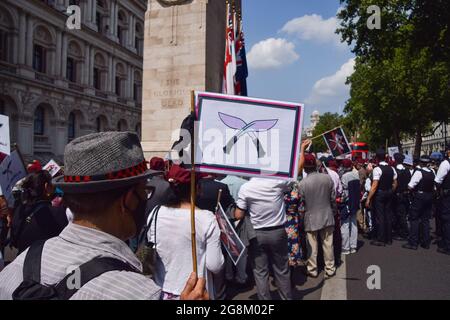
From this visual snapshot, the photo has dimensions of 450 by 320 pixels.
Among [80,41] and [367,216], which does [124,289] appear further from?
[80,41]

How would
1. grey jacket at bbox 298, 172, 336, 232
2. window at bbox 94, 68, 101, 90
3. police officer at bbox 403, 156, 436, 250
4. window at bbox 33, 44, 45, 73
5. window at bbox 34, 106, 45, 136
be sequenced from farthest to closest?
window at bbox 94, 68, 101, 90
window at bbox 33, 44, 45, 73
window at bbox 34, 106, 45, 136
police officer at bbox 403, 156, 436, 250
grey jacket at bbox 298, 172, 336, 232

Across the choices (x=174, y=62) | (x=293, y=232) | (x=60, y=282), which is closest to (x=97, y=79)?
(x=174, y=62)

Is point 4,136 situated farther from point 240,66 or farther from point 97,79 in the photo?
point 97,79

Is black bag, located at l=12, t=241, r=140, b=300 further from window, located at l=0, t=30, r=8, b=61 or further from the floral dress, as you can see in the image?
window, located at l=0, t=30, r=8, b=61

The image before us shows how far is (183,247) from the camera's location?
276 centimetres

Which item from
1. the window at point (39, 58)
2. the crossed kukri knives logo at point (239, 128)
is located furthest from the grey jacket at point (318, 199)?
the window at point (39, 58)

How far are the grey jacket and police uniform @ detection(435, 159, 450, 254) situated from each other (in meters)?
A: 3.17

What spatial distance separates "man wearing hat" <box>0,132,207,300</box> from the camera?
48.5 inches

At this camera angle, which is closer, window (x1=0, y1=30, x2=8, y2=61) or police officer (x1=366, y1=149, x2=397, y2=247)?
police officer (x1=366, y1=149, x2=397, y2=247)

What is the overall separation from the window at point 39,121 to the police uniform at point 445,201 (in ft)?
97.3

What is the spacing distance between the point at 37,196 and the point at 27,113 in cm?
2730

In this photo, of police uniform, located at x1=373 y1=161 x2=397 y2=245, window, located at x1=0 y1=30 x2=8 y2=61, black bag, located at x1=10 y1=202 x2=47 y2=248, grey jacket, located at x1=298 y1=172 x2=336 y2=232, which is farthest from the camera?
window, located at x1=0 y1=30 x2=8 y2=61

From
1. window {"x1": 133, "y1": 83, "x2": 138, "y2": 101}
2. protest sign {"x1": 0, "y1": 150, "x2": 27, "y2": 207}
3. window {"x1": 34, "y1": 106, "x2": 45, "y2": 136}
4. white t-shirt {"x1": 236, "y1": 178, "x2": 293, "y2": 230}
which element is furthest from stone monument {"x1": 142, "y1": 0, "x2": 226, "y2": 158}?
window {"x1": 133, "y1": 83, "x2": 138, "y2": 101}

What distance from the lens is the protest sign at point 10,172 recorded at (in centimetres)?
466
